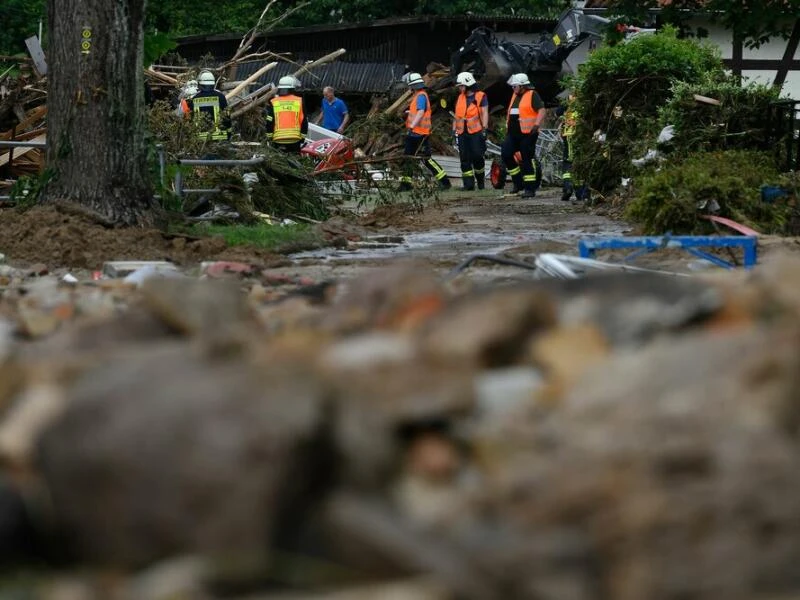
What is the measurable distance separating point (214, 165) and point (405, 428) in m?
10.3

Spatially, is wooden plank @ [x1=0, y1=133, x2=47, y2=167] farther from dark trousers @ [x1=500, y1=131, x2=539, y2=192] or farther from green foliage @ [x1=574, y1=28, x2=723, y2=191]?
dark trousers @ [x1=500, y1=131, x2=539, y2=192]

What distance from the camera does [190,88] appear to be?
76.3 feet

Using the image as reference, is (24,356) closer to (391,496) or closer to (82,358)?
(82,358)

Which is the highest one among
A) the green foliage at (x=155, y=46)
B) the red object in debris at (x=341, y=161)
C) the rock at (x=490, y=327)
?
the green foliage at (x=155, y=46)

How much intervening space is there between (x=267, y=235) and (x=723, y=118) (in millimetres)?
5703

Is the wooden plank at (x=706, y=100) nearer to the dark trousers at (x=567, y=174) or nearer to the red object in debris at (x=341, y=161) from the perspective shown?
the red object in debris at (x=341, y=161)

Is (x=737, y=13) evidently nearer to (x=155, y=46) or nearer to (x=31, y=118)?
(x=155, y=46)

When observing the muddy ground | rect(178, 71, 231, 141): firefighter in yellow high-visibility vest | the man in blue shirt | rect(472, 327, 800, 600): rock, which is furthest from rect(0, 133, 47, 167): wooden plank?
the man in blue shirt

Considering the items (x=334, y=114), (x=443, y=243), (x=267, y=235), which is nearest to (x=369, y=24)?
(x=334, y=114)

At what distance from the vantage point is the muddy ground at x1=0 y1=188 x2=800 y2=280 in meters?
10.5

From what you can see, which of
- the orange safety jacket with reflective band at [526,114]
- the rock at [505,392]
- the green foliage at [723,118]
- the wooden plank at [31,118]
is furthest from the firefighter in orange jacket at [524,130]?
the rock at [505,392]

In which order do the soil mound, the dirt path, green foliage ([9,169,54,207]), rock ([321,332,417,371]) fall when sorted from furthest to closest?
green foliage ([9,169,54,207])
the soil mound
the dirt path
rock ([321,332,417,371])

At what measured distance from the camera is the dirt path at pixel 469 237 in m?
11.0

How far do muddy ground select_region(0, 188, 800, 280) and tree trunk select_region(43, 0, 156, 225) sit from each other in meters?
0.41
